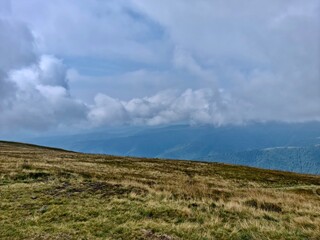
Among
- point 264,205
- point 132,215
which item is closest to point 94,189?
point 132,215

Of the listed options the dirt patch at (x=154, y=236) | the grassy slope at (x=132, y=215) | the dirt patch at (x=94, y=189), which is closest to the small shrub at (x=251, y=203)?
the grassy slope at (x=132, y=215)

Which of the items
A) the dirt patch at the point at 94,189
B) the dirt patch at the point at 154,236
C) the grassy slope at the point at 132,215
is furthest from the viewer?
the dirt patch at the point at 94,189

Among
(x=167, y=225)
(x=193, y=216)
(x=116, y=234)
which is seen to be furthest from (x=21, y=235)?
(x=193, y=216)

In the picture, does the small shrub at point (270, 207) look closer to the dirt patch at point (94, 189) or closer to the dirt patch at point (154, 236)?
the dirt patch at point (94, 189)

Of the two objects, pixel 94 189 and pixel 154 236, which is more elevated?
pixel 94 189

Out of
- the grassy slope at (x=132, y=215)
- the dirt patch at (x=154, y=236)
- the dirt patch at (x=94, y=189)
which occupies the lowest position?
the dirt patch at (x=154, y=236)

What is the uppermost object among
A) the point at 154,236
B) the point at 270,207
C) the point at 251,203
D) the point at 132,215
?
the point at 251,203

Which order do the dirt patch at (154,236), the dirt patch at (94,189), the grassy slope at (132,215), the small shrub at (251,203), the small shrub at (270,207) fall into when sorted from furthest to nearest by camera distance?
the small shrub at (251,203) → the dirt patch at (94,189) → the small shrub at (270,207) → the grassy slope at (132,215) → the dirt patch at (154,236)

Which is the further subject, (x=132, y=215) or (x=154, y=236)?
(x=132, y=215)

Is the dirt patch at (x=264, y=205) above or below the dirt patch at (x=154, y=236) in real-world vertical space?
above

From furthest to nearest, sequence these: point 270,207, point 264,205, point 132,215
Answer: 1. point 264,205
2. point 270,207
3. point 132,215

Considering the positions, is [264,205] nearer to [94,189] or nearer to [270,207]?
[270,207]

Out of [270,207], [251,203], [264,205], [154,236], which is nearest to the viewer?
[154,236]

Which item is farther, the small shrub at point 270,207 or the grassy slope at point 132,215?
the small shrub at point 270,207
